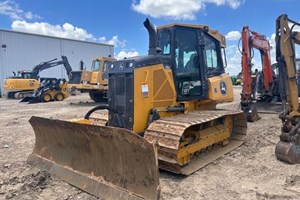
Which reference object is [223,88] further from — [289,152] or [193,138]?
[289,152]

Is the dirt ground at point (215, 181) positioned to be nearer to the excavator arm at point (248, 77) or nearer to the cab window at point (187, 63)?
the cab window at point (187, 63)

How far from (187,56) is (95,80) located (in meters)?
12.0

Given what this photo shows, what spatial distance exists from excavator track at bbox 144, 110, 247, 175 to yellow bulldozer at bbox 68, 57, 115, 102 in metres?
11.2

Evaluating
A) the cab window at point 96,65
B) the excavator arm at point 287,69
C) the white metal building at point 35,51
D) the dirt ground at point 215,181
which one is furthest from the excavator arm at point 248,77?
the white metal building at point 35,51

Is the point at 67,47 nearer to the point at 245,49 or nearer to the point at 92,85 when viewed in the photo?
the point at 92,85

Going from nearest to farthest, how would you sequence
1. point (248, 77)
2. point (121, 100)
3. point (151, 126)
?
point (151, 126) → point (121, 100) → point (248, 77)

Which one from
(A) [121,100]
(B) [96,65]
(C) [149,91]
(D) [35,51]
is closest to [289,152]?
(C) [149,91]

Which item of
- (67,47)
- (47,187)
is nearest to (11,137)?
(47,187)

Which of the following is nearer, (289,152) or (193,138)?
(289,152)

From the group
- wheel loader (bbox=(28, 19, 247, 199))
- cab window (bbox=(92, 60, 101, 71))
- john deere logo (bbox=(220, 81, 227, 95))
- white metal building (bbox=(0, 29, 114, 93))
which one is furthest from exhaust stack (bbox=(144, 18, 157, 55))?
white metal building (bbox=(0, 29, 114, 93))

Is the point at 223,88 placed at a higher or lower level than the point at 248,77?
lower

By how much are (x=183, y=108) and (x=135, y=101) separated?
1163mm

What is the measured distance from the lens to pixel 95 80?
1725 centimetres

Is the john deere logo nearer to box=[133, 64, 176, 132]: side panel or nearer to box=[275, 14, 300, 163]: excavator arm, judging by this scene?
box=[275, 14, 300, 163]: excavator arm
